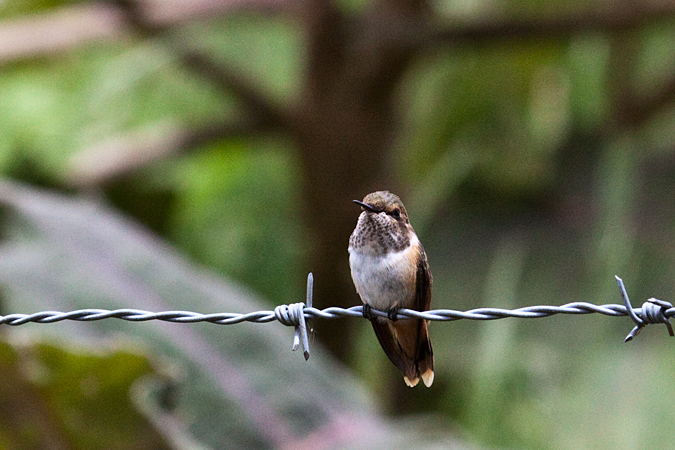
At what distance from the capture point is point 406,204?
6191 mm

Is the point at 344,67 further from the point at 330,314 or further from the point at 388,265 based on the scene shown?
the point at 330,314

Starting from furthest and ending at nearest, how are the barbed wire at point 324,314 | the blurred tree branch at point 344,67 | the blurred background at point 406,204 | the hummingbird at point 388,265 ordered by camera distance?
the blurred tree branch at point 344,67
the blurred background at point 406,204
the hummingbird at point 388,265
the barbed wire at point 324,314

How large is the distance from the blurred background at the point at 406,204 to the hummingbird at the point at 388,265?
1736 mm

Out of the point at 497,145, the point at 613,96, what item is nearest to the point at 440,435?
the point at 497,145

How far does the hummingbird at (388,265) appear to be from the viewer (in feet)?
6.89

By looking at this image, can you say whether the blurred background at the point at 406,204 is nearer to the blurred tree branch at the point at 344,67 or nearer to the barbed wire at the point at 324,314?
the blurred tree branch at the point at 344,67

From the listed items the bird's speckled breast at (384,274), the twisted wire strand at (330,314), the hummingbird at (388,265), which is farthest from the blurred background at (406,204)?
the twisted wire strand at (330,314)

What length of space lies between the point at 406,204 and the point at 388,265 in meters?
4.08

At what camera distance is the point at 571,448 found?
19.0ft

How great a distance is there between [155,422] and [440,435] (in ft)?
4.88

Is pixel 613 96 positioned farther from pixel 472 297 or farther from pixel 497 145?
pixel 472 297

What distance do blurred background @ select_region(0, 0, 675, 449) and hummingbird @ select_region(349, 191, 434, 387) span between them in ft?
5.70

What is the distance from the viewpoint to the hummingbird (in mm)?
2100

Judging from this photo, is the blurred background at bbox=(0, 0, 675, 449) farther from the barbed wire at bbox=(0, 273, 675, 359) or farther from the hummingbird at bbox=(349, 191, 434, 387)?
the barbed wire at bbox=(0, 273, 675, 359)
